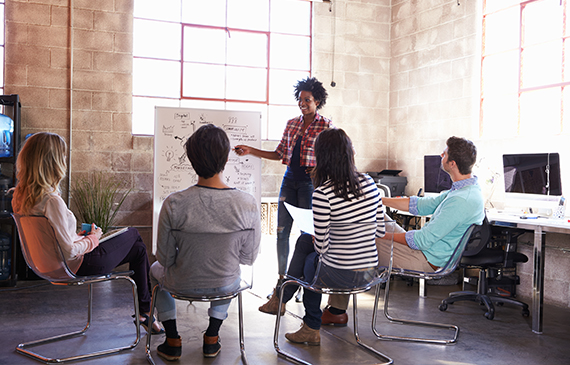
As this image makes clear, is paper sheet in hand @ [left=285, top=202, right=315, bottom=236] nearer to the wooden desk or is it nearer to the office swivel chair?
the office swivel chair

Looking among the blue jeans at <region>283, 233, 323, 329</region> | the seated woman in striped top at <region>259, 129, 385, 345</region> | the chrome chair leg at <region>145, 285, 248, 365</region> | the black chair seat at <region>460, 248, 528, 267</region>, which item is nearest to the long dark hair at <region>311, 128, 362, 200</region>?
the seated woman in striped top at <region>259, 129, 385, 345</region>

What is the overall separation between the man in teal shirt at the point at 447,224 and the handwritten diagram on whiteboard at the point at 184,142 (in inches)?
67.3

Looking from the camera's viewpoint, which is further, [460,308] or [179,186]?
[179,186]

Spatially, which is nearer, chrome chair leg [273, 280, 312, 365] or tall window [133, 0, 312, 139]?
chrome chair leg [273, 280, 312, 365]

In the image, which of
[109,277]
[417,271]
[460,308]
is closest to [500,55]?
[460,308]

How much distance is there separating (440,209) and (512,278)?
1619mm

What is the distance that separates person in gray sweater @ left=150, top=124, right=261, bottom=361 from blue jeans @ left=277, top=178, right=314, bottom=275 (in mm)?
1312

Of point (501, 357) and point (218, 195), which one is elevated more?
point (218, 195)

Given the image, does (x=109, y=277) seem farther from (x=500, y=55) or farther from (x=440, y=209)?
(x=500, y=55)

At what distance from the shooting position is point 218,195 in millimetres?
2336

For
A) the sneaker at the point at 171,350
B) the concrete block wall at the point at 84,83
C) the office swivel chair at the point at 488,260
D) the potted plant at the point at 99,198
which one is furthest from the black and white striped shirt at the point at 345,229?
the concrete block wall at the point at 84,83

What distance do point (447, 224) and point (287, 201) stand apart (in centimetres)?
129

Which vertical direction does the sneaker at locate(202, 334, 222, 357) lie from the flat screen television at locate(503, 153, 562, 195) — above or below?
below

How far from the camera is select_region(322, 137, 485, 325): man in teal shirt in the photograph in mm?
2861
